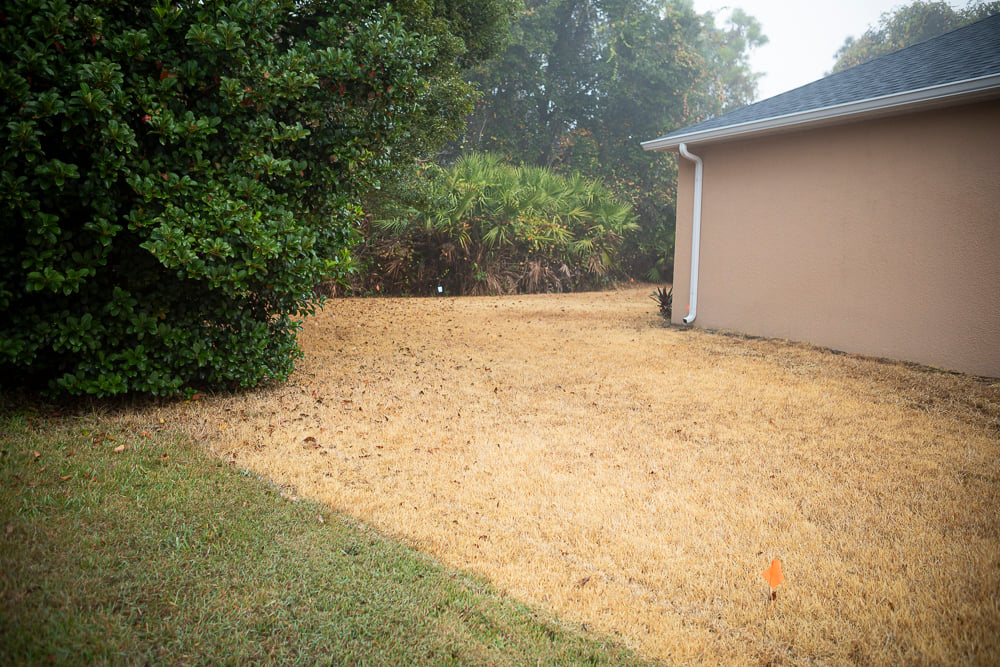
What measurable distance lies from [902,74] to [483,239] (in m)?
7.83

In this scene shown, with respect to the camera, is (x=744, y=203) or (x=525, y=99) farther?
(x=525, y=99)

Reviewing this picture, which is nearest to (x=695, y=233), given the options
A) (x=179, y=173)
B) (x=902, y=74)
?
(x=902, y=74)

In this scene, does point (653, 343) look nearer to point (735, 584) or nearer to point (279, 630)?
point (735, 584)

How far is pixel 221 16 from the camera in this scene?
436 centimetres

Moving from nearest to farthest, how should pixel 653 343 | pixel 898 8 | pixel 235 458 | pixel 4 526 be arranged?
pixel 4 526, pixel 235 458, pixel 653 343, pixel 898 8

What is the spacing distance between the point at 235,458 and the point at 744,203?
277 inches

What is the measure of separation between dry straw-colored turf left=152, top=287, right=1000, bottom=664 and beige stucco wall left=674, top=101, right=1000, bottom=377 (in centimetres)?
58

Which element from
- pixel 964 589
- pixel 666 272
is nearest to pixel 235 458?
pixel 964 589

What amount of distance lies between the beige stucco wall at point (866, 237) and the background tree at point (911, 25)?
22.9 meters

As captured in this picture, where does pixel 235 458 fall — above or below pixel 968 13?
below

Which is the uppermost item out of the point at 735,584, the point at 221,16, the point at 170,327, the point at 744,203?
the point at 221,16

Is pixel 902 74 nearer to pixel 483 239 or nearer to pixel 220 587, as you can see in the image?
pixel 483 239

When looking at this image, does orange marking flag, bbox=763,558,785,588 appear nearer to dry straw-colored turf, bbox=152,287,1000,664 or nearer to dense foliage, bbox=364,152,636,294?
dry straw-colored turf, bbox=152,287,1000,664

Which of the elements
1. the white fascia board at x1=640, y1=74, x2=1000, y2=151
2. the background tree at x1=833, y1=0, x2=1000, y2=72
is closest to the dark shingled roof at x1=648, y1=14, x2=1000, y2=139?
the white fascia board at x1=640, y1=74, x2=1000, y2=151
